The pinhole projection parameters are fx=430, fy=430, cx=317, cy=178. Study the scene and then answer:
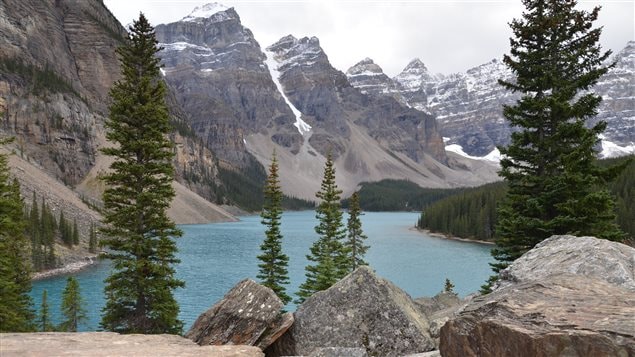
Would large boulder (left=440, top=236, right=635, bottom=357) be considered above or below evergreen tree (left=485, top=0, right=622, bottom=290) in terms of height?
below

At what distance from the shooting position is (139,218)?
23.1 metres

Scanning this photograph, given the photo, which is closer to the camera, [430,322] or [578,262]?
[578,262]

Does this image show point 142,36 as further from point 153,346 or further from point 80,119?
point 80,119

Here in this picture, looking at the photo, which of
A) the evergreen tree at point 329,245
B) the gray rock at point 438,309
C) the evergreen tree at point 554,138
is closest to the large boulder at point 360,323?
the gray rock at point 438,309

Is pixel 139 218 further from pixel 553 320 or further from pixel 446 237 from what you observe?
pixel 446 237

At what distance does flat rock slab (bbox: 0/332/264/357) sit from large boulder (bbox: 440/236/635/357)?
172 inches

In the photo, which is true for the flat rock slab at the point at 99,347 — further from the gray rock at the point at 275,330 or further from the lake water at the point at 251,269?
the lake water at the point at 251,269

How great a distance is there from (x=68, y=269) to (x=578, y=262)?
81731 mm

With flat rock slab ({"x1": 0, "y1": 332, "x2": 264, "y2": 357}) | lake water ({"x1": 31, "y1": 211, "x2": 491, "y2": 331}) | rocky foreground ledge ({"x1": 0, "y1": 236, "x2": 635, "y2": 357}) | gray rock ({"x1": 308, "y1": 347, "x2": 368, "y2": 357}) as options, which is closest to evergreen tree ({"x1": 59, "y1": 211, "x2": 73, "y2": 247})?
lake water ({"x1": 31, "y1": 211, "x2": 491, "y2": 331})

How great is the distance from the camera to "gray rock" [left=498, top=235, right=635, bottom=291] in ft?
31.1

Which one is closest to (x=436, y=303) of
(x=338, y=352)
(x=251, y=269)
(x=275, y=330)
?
(x=275, y=330)

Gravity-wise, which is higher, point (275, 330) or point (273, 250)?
point (275, 330)

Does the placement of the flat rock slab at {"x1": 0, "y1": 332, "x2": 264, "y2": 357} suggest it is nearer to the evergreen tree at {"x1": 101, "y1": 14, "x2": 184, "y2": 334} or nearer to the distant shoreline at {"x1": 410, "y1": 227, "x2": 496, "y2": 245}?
the evergreen tree at {"x1": 101, "y1": 14, "x2": 184, "y2": 334}

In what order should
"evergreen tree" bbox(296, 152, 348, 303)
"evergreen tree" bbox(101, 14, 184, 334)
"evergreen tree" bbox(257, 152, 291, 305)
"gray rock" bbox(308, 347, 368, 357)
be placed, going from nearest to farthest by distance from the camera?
"gray rock" bbox(308, 347, 368, 357) → "evergreen tree" bbox(101, 14, 184, 334) → "evergreen tree" bbox(296, 152, 348, 303) → "evergreen tree" bbox(257, 152, 291, 305)
